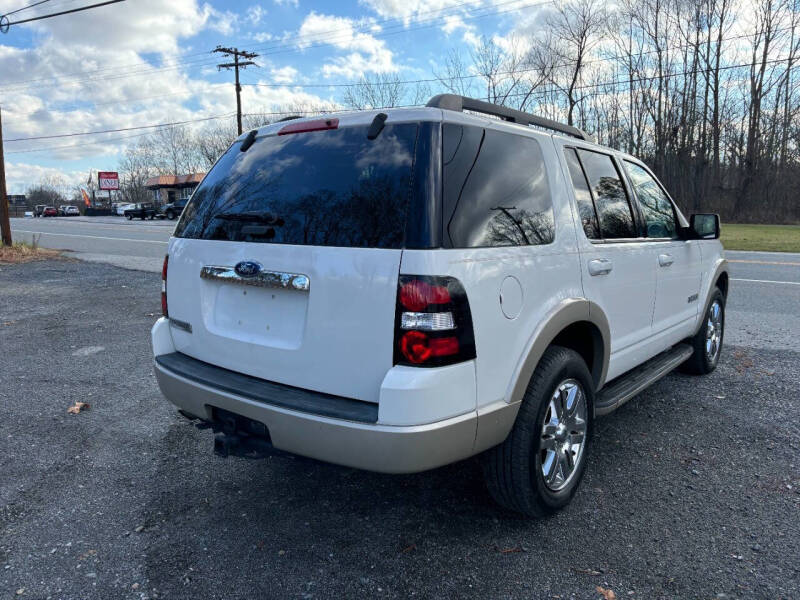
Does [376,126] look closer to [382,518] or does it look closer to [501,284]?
[501,284]

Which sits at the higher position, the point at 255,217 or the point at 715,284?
the point at 255,217

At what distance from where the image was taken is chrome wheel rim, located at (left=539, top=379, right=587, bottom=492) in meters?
2.78

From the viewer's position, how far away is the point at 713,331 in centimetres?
512

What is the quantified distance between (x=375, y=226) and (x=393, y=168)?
0.27 meters

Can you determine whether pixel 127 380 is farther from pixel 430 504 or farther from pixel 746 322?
pixel 746 322

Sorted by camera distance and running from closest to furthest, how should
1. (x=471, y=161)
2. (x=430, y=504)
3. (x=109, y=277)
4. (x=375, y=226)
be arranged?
(x=375, y=226) → (x=471, y=161) → (x=430, y=504) → (x=109, y=277)

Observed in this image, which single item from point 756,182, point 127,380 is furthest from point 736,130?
point 127,380

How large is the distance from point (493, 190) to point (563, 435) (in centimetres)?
126

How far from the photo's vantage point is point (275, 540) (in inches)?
105

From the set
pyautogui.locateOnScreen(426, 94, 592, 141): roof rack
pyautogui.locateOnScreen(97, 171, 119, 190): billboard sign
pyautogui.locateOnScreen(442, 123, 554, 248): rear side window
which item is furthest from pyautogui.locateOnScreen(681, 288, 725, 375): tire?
pyautogui.locateOnScreen(97, 171, 119, 190): billboard sign

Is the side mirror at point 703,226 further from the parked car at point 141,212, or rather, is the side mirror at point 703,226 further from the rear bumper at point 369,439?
the parked car at point 141,212

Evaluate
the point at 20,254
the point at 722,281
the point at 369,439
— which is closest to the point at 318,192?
the point at 369,439

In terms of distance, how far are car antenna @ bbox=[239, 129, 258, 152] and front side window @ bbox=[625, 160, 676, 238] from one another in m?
2.41

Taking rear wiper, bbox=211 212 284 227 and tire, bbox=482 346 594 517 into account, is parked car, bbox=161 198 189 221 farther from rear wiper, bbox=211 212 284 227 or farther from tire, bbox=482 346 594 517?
tire, bbox=482 346 594 517
